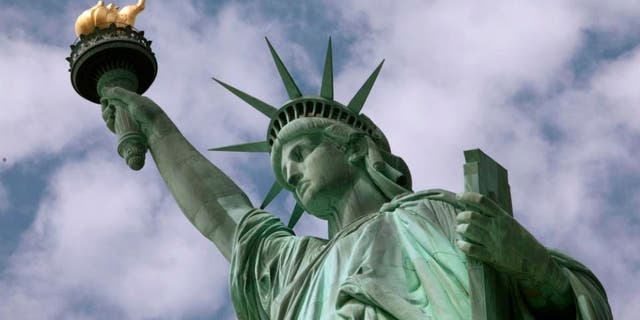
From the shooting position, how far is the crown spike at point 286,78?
574 inches

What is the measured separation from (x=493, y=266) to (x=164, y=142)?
497 cm

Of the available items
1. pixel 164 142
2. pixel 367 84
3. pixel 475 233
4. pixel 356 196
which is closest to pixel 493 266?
pixel 475 233

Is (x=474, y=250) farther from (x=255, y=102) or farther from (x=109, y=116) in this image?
(x=109, y=116)

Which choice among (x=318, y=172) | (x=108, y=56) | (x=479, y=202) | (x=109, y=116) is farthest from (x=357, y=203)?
(x=108, y=56)

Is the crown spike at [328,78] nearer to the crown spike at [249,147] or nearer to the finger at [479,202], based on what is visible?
the crown spike at [249,147]

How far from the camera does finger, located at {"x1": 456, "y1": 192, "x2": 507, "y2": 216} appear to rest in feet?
36.0

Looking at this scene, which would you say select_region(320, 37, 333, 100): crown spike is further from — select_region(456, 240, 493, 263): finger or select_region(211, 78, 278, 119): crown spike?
select_region(456, 240, 493, 263): finger

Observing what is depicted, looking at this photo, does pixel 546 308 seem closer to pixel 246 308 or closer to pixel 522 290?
pixel 522 290

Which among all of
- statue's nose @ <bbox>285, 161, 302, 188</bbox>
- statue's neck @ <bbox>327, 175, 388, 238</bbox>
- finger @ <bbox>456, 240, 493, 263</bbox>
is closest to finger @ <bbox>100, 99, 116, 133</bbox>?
statue's nose @ <bbox>285, 161, 302, 188</bbox>

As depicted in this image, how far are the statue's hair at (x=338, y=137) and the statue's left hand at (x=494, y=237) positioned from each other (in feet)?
8.59

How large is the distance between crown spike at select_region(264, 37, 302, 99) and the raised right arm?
1.00 m

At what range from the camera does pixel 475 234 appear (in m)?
11.1

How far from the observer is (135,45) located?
16.0 meters

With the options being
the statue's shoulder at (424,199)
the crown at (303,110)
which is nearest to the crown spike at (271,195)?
the crown at (303,110)
